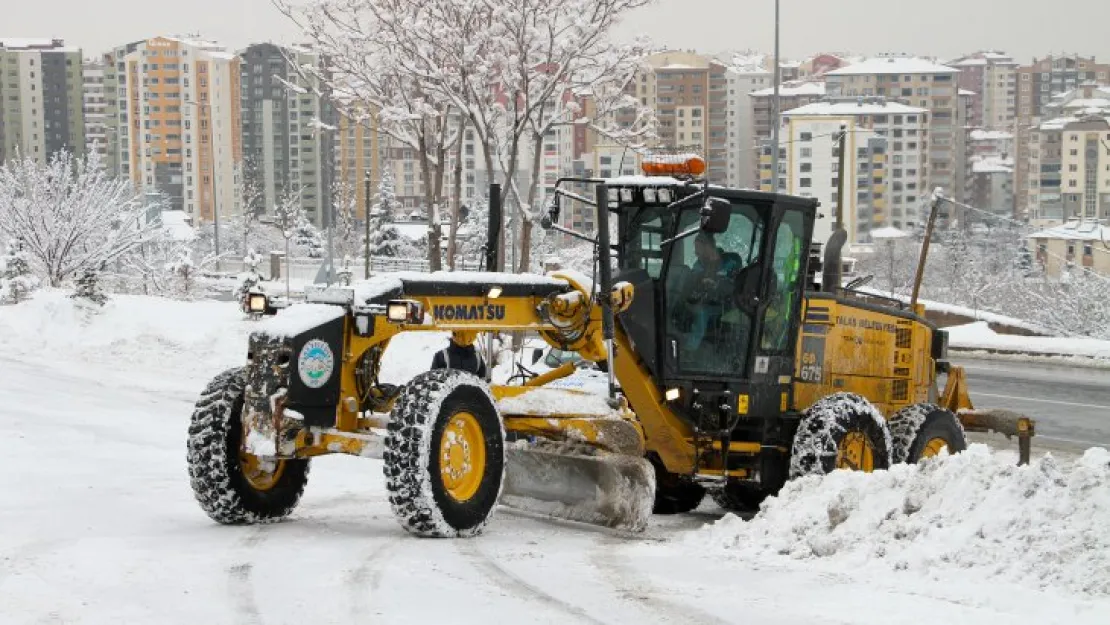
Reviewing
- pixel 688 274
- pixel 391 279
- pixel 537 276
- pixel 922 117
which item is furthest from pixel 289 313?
pixel 922 117

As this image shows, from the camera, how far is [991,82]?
183 m

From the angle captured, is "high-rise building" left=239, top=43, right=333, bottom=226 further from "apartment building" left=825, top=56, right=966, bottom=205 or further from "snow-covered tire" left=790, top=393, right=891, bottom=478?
"snow-covered tire" left=790, top=393, right=891, bottom=478

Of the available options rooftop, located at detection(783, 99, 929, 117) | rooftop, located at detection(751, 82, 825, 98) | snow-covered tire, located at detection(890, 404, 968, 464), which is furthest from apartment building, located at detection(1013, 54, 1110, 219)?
snow-covered tire, located at detection(890, 404, 968, 464)

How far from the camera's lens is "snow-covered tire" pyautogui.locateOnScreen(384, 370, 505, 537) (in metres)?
8.91

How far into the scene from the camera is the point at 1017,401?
2492 centimetres

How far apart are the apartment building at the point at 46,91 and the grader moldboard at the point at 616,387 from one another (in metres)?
142

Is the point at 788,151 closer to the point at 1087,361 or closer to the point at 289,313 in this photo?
A: the point at 1087,361

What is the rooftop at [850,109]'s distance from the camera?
7869 cm

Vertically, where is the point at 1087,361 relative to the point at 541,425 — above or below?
below

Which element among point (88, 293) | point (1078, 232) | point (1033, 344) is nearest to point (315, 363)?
point (88, 293)

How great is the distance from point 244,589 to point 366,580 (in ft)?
2.04

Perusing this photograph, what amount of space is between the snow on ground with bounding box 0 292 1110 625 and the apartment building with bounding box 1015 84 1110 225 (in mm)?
79674

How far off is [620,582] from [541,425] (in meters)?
2.42

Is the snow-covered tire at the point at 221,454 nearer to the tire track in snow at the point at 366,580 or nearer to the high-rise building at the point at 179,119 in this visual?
the tire track in snow at the point at 366,580
